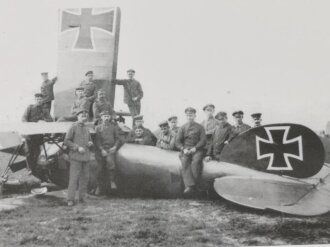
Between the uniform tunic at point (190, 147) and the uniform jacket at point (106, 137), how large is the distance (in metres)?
1.17

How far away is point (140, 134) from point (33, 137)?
1.96 m

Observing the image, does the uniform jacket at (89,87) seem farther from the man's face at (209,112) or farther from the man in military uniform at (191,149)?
the man in military uniform at (191,149)

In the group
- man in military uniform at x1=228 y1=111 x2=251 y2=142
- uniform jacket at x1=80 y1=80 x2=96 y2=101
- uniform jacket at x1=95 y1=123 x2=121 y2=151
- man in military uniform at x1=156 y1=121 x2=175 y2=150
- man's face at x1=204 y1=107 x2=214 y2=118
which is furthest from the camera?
uniform jacket at x1=80 y1=80 x2=96 y2=101

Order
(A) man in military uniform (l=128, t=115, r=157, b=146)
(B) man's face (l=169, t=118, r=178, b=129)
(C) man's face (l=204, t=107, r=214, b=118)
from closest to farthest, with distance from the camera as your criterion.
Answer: (A) man in military uniform (l=128, t=115, r=157, b=146)
(C) man's face (l=204, t=107, r=214, b=118)
(B) man's face (l=169, t=118, r=178, b=129)

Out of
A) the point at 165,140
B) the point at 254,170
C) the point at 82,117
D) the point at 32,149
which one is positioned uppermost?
the point at 82,117

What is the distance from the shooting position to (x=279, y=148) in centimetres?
531

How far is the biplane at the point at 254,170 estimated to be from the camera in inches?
202

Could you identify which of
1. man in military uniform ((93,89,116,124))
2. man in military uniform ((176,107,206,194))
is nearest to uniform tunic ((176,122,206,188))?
man in military uniform ((176,107,206,194))

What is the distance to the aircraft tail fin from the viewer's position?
5047 millimetres

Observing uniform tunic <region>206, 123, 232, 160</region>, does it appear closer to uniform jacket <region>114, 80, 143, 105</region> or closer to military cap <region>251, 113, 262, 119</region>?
military cap <region>251, 113, 262, 119</region>

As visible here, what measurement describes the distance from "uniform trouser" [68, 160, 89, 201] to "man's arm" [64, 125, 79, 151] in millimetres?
247

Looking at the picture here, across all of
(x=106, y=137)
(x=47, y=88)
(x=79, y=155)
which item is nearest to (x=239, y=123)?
(x=106, y=137)

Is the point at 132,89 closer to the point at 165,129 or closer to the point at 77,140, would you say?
the point at 165,129

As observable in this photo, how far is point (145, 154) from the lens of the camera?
280 inches
